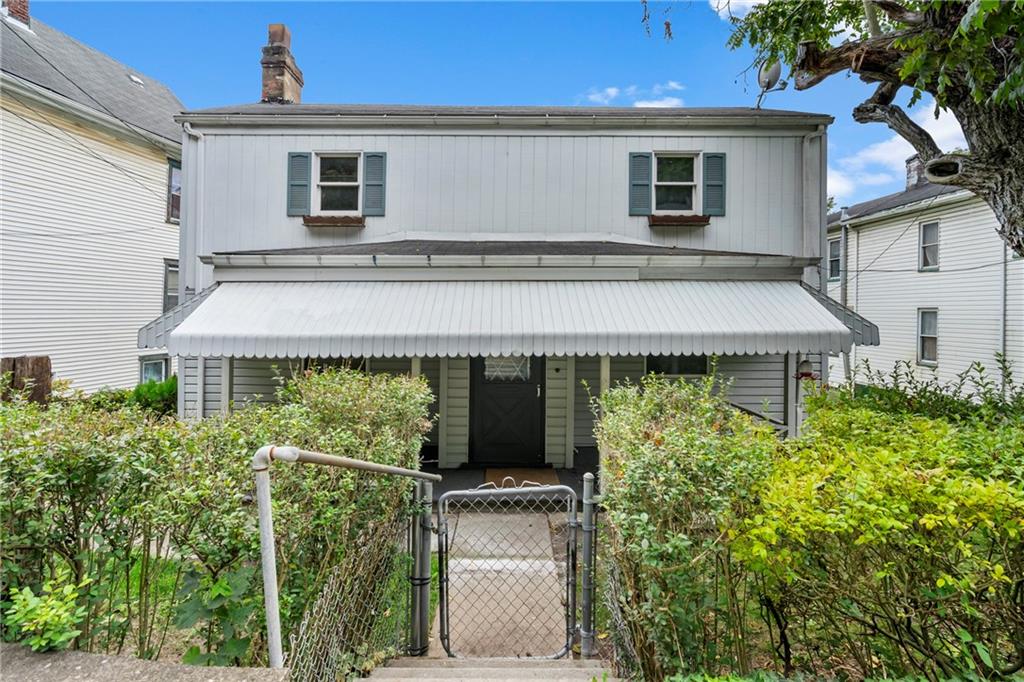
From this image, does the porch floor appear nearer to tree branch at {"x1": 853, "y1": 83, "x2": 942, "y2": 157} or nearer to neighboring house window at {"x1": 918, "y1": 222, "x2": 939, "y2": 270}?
tree branch at {"x1": 853, "y1": 83, "x2": 942, "y2": 157}

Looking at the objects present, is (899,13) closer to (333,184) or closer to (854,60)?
(854,60)

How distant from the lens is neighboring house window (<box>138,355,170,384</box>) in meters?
15.9

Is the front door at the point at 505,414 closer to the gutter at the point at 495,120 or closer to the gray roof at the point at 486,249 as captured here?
the gray roof at the point at 486,249

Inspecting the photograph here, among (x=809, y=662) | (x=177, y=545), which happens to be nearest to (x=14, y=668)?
(x=177, y=545)

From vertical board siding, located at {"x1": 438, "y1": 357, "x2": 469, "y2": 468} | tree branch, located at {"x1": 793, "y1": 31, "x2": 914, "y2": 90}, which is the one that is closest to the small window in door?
vertical board siding, located at {"x1": 438, "y1": 357, "x2": 469, "y2": 468}

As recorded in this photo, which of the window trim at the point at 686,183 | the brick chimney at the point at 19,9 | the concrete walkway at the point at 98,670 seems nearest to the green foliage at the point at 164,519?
the concrete walkway at the point at 98,670

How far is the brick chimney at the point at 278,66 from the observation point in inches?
476

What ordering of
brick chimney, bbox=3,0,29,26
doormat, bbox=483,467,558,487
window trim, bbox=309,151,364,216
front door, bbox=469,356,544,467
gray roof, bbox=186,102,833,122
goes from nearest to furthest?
doormat, bbox=483,467,558,487, front door, bbox=469,356,544,467, gray roof, bbox=186,102,833,122, window trim, bbox=309,151,364,216, brick chimney, bbox=3,0,29,26

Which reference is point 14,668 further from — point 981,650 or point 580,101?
point 580,101

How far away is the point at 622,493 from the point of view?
2.58 meters

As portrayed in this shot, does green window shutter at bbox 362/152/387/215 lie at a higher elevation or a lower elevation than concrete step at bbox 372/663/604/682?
higher

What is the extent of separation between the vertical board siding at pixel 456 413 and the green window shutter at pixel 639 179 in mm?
4957

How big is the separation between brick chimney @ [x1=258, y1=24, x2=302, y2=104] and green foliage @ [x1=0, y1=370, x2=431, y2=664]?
1170 cm

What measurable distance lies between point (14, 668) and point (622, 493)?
2.64 metres
